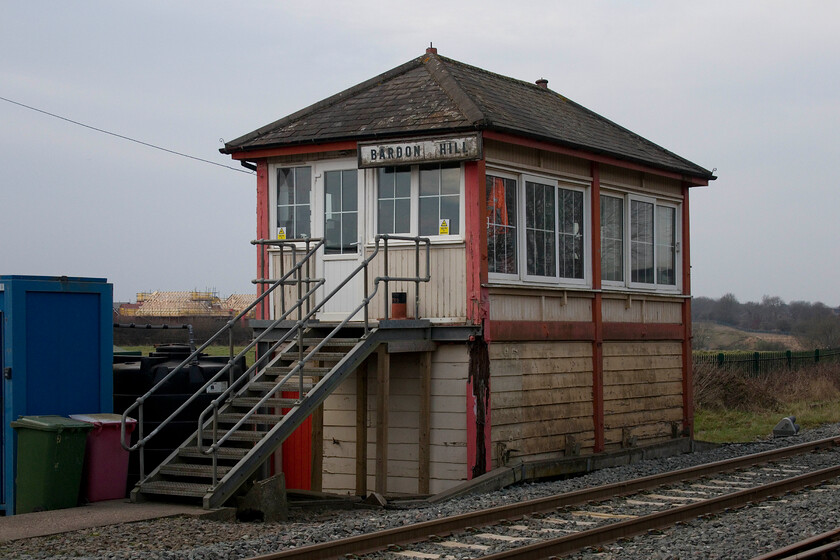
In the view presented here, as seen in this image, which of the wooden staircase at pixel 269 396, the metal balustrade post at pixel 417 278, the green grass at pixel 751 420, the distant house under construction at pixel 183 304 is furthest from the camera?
the distant house under construction at pixel 183 304

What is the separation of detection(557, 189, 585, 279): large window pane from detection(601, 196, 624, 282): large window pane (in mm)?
696

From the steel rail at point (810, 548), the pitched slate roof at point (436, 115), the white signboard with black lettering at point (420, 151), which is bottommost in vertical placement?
the steel rail at point (810, 548)

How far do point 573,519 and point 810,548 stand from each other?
2452 mm

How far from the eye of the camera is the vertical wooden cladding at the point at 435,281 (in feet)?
43.2

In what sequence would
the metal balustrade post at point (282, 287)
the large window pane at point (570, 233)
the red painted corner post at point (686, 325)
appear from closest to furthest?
the metal balustrade post at point (282, 287) < the large window pane at point (570, 233) < the red painted corner post at point (686, 325)

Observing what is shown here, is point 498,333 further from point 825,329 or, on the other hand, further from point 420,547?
point 825,329

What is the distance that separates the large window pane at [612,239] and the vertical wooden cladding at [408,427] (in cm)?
392

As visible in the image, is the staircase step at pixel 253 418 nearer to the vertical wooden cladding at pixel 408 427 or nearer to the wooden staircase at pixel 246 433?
the wooden staircase at pixel 246 433

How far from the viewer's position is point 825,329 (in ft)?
181

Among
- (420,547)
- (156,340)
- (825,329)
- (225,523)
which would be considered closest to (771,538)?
(420,547)

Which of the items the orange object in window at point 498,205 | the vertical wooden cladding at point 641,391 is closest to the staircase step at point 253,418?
the orange object in window at point 498,205

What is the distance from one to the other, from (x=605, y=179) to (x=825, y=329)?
4409 cm

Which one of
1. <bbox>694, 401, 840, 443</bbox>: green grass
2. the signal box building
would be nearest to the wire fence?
<bbox>694, 401, 840, 443</bbox>: green grass

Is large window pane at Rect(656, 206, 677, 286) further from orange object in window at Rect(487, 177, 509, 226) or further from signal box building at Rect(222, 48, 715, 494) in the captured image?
orange object in window at Rect(487, 177, 509, 226)
